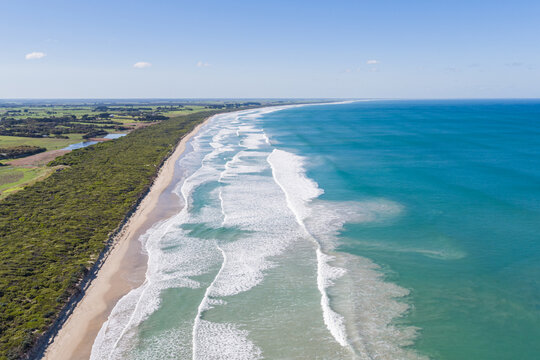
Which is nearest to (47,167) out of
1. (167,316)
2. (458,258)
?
(167,316)

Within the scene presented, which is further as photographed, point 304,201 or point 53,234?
point 304,201

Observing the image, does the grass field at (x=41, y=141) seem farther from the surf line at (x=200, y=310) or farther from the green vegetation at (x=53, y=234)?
the surf line at (x=200, y=310)

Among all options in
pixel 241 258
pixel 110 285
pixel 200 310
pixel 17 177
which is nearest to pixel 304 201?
pixel 241 258

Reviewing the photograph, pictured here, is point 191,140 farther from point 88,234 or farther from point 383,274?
point 383,274

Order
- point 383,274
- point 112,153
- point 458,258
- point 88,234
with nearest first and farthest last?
1. point 383,274
2. point 458,258
3. point 88,234
4. point 112,153

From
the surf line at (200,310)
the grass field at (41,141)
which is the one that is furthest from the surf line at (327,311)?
the grass field at (41,141)

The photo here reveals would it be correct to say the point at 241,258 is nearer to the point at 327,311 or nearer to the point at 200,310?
the point at 200,310

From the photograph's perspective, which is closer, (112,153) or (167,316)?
(167,316)
